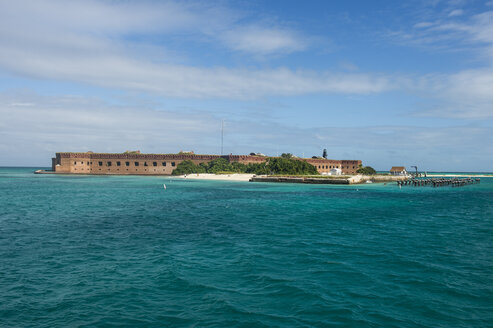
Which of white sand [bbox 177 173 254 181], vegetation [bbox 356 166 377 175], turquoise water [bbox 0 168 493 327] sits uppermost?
vegetation [bbox 356 166 377 175]

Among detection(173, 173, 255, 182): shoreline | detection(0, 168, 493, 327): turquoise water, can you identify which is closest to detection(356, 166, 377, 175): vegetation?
detection(173, 173, 255, 182): shoreline

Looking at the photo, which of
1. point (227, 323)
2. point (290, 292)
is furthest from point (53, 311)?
point (290, 292)

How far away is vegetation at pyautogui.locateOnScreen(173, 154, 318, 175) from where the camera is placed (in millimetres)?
101925

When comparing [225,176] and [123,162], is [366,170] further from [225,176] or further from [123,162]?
[123,162]

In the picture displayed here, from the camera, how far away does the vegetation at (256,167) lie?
4013 inches

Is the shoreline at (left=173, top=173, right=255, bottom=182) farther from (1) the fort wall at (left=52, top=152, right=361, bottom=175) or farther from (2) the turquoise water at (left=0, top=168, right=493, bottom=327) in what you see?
(2) the turquoise water at (left=0, top=168, right=493, bottom=327)

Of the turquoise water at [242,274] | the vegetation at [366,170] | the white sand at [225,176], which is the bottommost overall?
the turquoise water at [242,274]

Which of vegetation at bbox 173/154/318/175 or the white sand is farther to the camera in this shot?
vegetation at bbox 173/154/318/175

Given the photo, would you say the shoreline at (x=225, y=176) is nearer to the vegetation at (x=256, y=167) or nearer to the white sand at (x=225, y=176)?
the white sand at (x=225, y=176)

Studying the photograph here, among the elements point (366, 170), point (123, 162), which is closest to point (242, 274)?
point (123, 162)

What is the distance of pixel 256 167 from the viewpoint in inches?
4306

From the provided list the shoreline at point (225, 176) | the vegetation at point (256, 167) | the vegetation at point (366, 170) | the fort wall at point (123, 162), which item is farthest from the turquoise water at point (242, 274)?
the vegetation at point (366, 170)

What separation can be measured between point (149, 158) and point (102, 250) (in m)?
114

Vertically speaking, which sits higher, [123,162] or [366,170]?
[123,162]
